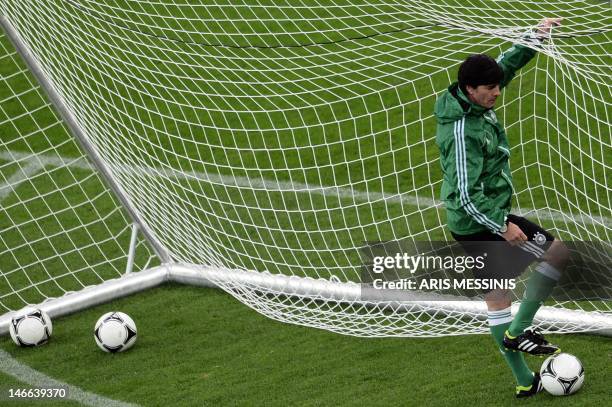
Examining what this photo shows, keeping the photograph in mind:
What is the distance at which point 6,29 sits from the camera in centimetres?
614

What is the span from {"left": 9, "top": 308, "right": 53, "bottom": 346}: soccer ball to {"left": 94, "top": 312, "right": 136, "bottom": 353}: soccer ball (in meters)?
0.33

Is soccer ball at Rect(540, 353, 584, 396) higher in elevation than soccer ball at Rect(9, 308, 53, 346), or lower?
higher

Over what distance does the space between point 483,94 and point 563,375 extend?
52.2 inches

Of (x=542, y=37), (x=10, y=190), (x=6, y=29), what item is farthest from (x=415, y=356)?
(x=10, y=190)

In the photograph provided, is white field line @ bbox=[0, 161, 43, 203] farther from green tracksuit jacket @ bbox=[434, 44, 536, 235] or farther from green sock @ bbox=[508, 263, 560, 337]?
green sock @ bbox=[508, 263, 560, 337]

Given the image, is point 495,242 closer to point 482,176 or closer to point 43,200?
point 482,176

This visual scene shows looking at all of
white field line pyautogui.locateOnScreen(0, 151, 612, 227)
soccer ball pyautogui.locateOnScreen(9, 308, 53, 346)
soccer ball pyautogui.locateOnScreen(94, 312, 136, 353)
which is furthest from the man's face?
soccer ball pyautogui.locateOnScreen(9, 308, 53, 346)

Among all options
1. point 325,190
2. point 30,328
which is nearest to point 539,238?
point 30,328

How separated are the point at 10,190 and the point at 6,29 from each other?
2795 mm

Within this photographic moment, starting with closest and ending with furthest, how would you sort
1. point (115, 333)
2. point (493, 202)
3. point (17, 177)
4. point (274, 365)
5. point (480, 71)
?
point (480, 71)
point (493, 202)
point (274, 365)
point (115, 333)
point (17, 177)

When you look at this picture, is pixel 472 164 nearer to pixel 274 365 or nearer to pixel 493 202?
pixel 493 202

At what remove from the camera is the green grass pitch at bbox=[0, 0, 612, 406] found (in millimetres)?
5590

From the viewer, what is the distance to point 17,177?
9008 millimetres

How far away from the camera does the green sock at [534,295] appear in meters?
5.11
